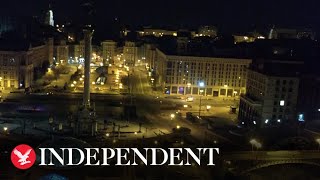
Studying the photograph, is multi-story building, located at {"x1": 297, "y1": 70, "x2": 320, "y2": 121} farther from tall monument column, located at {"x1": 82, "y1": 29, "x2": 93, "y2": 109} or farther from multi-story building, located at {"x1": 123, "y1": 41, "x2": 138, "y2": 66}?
multi-story building, located at {"x1": 123, "y1": 41, "x2": 138, "y2": 66}

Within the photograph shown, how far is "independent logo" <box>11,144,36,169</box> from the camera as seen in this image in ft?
133

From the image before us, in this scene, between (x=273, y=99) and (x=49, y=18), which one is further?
(x=49, y=18)

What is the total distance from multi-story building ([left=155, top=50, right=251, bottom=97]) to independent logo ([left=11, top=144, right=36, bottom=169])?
4477 centimetres

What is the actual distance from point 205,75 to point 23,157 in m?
49.2

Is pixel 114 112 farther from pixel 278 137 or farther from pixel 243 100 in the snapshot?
pixel 278 137

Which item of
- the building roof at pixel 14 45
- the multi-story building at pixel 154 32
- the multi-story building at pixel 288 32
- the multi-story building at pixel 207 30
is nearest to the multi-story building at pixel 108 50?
the multi-story building at pixel 154 32

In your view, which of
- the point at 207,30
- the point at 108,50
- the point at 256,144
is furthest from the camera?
the point at 207,30

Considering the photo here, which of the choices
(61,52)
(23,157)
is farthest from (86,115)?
(61,52)

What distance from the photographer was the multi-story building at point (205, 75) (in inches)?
3322

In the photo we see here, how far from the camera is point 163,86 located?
86000 mm

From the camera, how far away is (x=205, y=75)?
84875 millimetres

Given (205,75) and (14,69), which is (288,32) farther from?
(14,69)

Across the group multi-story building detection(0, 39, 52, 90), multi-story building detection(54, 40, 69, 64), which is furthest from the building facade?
multi-story building detection(54, 40, 69, 64)

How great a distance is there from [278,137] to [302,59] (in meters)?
26.8
